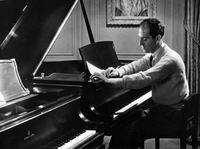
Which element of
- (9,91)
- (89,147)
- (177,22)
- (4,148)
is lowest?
(89,147)

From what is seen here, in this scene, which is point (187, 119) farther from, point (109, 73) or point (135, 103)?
point (109, 73)

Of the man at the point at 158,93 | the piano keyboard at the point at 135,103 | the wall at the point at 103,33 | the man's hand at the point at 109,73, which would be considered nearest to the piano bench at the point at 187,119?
the man at the point at 158,93

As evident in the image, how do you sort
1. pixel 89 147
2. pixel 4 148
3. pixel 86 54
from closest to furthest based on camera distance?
pixel 4 148, pixel 89 147, pixel 86 54

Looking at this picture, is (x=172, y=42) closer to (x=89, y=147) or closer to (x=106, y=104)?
(x=106, y=104)

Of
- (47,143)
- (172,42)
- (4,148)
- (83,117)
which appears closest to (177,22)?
(172,42)

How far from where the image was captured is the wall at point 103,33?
6395mm

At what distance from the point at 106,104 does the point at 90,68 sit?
35 cm

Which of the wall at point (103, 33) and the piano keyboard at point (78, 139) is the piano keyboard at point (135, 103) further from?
the wall at point (103, 33)

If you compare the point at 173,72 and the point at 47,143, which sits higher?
the point at 173,72

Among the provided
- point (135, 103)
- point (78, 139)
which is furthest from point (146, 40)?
point (78, 139)

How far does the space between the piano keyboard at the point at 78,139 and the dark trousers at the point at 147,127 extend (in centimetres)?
62

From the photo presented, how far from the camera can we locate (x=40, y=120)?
98.7 inches

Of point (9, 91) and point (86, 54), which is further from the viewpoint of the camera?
point (86, 54)

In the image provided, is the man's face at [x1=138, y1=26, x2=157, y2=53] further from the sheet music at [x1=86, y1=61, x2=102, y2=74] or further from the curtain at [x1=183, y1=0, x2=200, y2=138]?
the curtain at [x1=183, y1=0, x2=200, y2=138]
